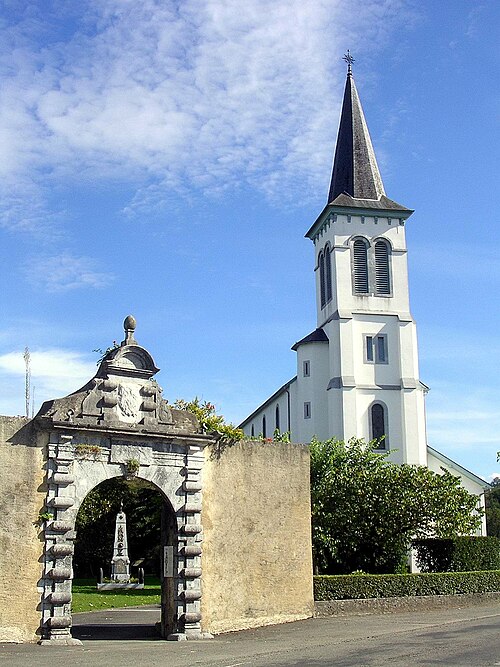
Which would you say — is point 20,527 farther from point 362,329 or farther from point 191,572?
point 362,329

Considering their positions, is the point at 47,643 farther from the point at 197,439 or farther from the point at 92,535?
the point at 92,535

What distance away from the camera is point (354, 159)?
2237 inches

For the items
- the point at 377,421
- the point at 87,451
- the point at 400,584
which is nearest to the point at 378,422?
the point at 377,421

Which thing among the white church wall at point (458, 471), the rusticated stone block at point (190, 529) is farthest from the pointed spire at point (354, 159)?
the rusticated stone block at point (190, 529)

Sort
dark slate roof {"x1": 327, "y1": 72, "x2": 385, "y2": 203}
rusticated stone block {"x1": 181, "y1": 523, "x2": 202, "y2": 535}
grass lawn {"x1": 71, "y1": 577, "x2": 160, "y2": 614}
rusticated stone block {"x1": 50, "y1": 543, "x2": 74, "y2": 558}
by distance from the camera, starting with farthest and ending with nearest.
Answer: dark slate roof {"x1": 327, "y1": 72, "x2": 385, "y2": 203} < grass lawn {"x1": 71, "y1": 577, "x2": 160, "y2": 614} < rusticated stone block {"x1": 181, "y1": 523, "x2": 202, "y2": 535} < rusticated stone block {"x1": 50, "y1": 543, "x2": 74, "y2": 558}

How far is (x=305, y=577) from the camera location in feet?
64.3

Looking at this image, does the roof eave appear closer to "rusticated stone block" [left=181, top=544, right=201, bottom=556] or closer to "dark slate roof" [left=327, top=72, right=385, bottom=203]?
"dark slate roof" [left=327, top=72, right=385, bottom=203]

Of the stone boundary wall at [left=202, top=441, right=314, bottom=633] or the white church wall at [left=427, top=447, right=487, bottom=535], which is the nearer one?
the stone boundary wall at [left=202, top=441, right=314, bottom=633]

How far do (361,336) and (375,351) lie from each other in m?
1.31

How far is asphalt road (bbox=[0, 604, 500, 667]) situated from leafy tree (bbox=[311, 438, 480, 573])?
475cm

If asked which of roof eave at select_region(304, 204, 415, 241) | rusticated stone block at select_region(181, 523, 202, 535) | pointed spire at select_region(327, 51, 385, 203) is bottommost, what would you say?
rusticated stone block at select_region(181, 523, 202, 535)

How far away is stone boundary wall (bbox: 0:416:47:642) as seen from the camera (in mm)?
15609

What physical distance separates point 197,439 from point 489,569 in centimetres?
1461

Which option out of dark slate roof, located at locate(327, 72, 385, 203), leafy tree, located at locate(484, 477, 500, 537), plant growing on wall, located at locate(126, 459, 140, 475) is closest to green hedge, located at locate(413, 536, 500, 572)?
plant growing on wall, located at locate(126, 459, 140, 475)
